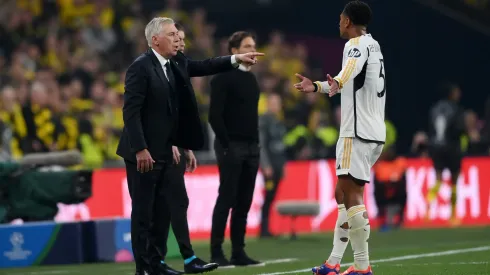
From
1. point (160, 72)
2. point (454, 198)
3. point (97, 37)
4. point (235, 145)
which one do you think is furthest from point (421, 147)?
point (160, 72)

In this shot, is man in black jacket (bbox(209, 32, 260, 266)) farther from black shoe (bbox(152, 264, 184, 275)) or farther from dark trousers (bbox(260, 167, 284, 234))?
dark trousers (bbox(260, 167, 284, 234))

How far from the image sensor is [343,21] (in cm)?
1005

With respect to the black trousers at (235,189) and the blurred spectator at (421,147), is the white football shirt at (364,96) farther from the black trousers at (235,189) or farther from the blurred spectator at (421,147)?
the blurred spectator at (421,147)

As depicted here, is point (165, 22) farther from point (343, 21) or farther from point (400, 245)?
point (400, 245)

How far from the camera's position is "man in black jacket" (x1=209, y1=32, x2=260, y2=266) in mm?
12398

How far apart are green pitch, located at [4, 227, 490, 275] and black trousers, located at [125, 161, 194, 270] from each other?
1.95ft

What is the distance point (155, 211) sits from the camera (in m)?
11.1

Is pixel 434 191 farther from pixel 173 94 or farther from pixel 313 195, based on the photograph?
pixel 173 94

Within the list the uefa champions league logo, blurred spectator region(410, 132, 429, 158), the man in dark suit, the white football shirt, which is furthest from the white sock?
blurred spectator region(410, 132, 429, 158)

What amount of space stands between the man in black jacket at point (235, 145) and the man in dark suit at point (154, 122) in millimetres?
1526

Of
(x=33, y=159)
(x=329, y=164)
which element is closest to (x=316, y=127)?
(x=329, y=164)

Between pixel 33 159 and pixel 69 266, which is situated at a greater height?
pixel 33 159

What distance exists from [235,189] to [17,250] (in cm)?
289

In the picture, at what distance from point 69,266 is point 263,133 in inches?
236
